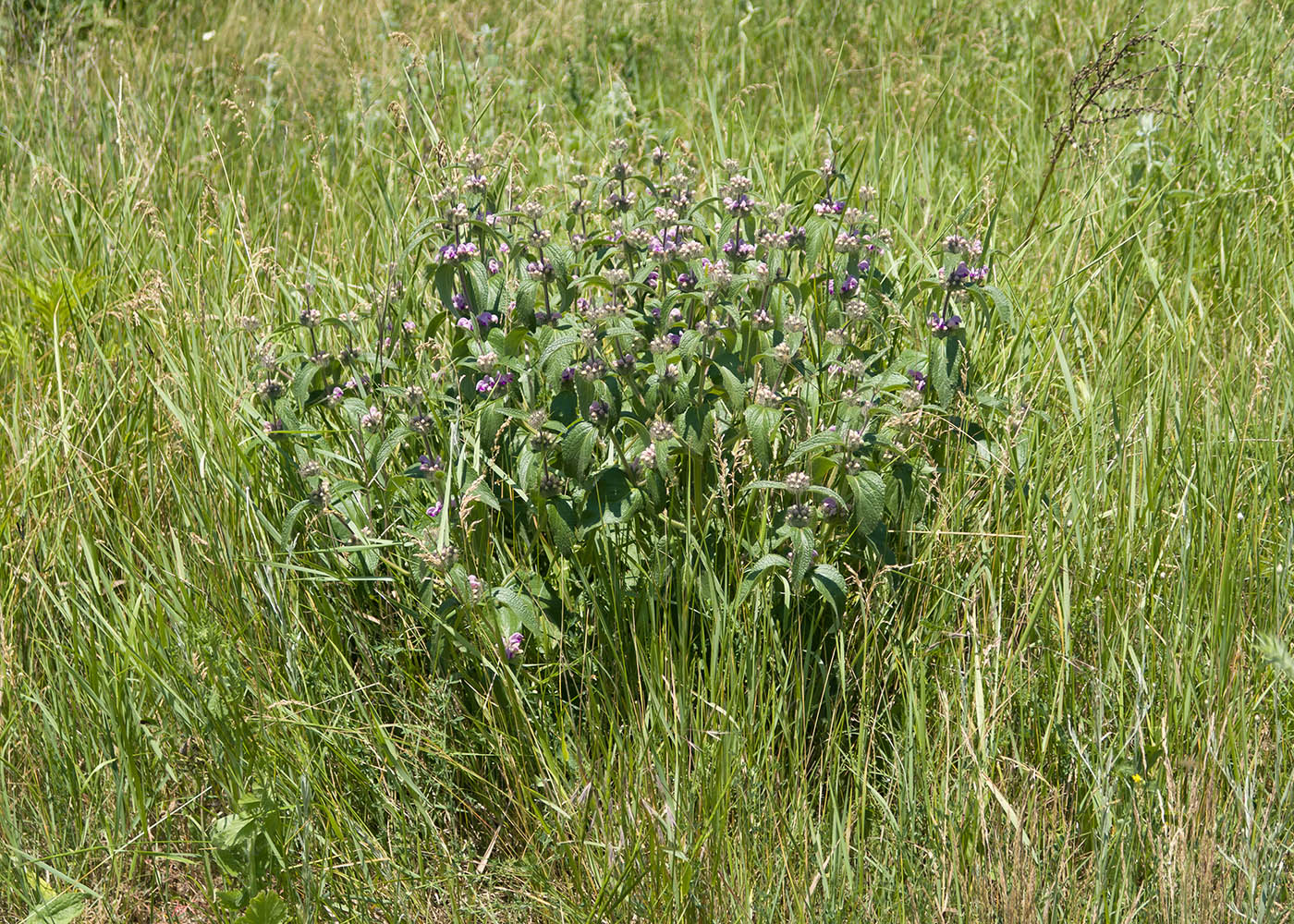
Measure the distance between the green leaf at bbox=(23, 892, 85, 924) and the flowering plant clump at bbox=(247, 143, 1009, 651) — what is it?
27.3 inches

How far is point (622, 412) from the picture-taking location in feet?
6.88

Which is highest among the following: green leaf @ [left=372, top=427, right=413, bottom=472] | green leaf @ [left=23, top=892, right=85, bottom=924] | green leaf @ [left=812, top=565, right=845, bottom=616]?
green leaf @ [left=372, top=427, right=413, bottom=472]

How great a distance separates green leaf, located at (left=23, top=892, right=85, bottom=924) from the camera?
1811mm

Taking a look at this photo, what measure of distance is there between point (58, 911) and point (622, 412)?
50.4 inches

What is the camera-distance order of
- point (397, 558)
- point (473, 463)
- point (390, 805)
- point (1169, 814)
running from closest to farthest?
point (1169, 814) < point (390, 805) < point (473, 463) < point (397, 558)

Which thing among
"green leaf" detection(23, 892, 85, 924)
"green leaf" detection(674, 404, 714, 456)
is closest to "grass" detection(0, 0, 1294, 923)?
"green leaf" detection(23, 892, 85, 924)

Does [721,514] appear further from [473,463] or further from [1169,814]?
[1169,814]

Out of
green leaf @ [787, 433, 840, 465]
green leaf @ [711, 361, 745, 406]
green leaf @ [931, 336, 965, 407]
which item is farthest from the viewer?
green leaf @ [931, 336, 965, 407]

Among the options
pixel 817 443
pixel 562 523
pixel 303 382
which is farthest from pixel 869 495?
pixel 303 382

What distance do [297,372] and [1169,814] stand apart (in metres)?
1.78

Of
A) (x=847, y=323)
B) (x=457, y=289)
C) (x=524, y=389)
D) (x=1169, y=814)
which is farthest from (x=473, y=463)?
(x=1169, y=814)

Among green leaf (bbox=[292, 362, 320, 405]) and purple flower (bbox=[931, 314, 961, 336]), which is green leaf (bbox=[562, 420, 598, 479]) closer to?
green leaf (bbox=[292, 362, 320, 405])

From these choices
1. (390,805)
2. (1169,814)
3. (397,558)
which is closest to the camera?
(1169,814)

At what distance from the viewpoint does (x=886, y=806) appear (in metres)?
1.82
